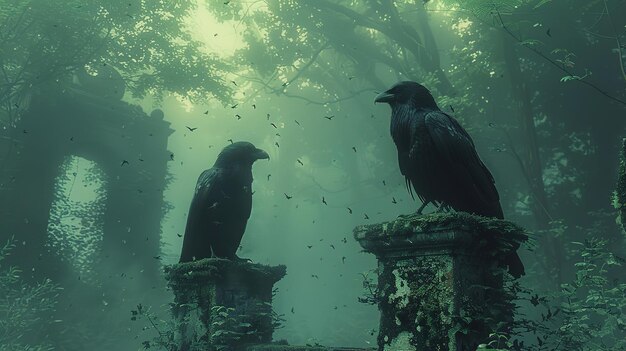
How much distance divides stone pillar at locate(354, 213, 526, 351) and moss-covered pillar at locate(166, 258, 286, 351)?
76.4 inches

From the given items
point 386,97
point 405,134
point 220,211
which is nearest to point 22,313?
point 220,211

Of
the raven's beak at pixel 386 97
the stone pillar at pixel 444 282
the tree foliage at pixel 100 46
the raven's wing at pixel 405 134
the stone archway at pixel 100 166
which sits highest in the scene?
the tree foliage at pixel 100 46

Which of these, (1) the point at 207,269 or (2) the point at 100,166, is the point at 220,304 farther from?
(2) the point at 100,166

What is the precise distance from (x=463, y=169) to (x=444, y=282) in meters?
1.15

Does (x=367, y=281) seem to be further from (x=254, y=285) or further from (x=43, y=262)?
(x=43, y=262)

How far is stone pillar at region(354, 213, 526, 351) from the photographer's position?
2699 mm

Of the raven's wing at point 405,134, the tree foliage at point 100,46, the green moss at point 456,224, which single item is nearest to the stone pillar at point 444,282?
the green moss at point 456,224

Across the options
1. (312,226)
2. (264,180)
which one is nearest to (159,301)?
(264,180)

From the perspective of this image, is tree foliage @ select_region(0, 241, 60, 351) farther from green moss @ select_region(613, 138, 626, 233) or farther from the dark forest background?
green moss @ select_region(613, 138, 626, 233)

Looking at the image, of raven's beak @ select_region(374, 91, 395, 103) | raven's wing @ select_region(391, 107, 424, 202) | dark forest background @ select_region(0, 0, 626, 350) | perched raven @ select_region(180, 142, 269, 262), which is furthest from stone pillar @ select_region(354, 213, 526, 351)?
dark forest background @ select_region(0, 0, 626, 350)

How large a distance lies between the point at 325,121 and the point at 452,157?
3123 cm

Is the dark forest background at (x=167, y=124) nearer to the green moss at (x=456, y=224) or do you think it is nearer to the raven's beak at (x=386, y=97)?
the raven's beak at (x=386, y=97)

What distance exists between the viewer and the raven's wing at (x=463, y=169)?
11.5ft

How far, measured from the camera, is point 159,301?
57.4ft
